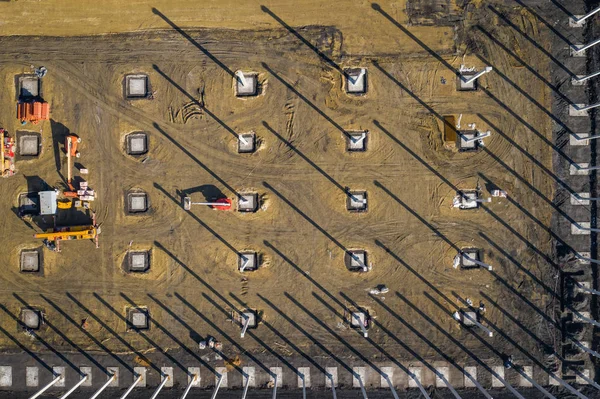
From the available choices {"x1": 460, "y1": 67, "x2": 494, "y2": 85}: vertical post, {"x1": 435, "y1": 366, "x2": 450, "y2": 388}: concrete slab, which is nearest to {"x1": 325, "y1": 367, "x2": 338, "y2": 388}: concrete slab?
{"x1": 435, "y1": 366, "x2": 450, "y2": 388}: concrete slab

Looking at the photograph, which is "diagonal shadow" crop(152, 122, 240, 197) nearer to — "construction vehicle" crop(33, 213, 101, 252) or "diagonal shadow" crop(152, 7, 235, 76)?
"diagonal shadow" crop(152, 7, 235, 76)

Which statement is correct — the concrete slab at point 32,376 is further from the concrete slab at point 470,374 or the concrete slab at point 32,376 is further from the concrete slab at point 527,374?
the concrete slab at point 527,374

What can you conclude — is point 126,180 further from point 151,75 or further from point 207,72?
point 207,72

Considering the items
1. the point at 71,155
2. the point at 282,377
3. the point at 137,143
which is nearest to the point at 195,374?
the point at 282,377

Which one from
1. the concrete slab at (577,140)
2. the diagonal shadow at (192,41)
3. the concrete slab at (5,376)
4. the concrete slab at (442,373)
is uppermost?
the diagonal shadow at (192,41)

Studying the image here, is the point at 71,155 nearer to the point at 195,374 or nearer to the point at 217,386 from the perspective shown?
the point at 195,374

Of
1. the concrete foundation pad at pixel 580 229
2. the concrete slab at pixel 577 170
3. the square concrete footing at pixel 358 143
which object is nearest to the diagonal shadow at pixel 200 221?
the square concrete footing at pixel 358 143
